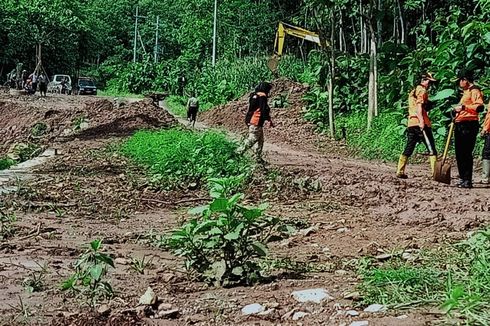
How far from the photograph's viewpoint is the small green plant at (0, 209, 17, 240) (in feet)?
26.2

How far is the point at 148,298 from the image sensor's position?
5.32 meters

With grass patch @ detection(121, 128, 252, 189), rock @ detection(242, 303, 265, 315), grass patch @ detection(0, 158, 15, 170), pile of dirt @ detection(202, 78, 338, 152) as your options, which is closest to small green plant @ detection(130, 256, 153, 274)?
rock @ detection(242, 303, 265, 315)

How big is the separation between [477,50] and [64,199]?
33.3 ft

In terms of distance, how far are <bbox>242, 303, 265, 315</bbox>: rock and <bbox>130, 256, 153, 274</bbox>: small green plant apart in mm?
1644

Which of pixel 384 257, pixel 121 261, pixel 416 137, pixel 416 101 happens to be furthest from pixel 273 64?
pixel 384 257

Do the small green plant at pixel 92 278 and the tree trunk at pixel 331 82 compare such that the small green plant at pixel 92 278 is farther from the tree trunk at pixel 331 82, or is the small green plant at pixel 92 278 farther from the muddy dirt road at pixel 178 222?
the tree trunk at pixel 331 82

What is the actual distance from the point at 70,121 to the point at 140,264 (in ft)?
66.4

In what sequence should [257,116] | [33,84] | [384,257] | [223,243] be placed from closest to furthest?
[223,243]
[384,257]
[257,116]
[33,84]

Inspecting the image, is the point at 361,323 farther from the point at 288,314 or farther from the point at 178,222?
the point at 178,222

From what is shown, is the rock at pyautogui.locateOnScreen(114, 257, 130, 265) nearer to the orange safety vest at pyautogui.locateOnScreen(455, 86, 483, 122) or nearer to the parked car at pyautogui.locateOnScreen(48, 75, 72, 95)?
the orange safety vest at pyautogui.locateOnScreen(455, 86, 483, 122)

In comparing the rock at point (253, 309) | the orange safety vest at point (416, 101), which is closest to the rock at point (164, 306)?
Answer: the rock at point (253, 309)

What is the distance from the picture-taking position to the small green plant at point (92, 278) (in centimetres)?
518

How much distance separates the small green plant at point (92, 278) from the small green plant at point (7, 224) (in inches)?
109

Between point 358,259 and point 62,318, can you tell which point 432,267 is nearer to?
point 358,259
